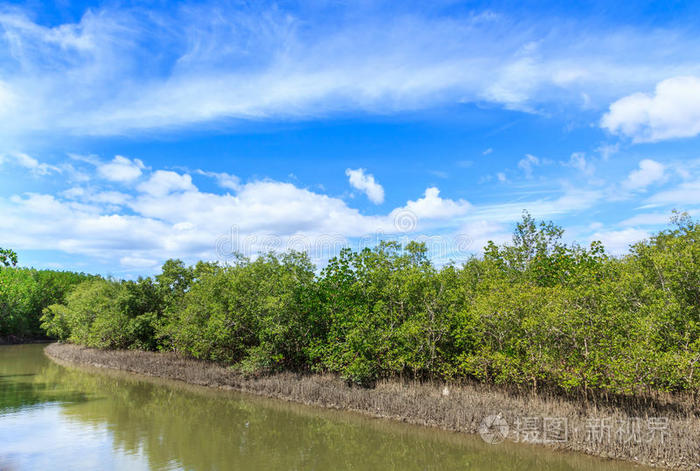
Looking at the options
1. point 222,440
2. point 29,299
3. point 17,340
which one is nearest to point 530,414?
point 222,440

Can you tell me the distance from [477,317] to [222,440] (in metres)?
11.9

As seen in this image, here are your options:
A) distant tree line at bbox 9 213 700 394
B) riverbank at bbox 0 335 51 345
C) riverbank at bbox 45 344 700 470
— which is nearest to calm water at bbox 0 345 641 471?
riverbank at bbox 45 344 700 470

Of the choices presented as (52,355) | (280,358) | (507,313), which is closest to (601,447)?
(507,313)

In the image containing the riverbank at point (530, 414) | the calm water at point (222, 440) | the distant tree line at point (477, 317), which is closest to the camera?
the riverbank at point (530, 414)

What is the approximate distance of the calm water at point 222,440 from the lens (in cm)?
1412

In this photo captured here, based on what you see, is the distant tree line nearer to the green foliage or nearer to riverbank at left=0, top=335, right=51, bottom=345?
the green foliage

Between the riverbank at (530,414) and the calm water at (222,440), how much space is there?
57cm

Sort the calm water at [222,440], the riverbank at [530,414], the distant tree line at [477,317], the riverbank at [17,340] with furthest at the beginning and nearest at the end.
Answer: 1. the riverbank at [17,340]
2. the distant tree line at [477,317]
3. the calm water at [222,440]
4. the riverbank at [530,414]

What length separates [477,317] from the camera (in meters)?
19.7

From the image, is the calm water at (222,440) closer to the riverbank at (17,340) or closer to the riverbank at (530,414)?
the riverbank at (530,414)

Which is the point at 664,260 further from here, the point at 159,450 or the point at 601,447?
the point at 159,450

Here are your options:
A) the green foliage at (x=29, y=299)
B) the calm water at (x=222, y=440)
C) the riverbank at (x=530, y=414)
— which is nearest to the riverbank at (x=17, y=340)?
the green foliage at (x=29, y=299)

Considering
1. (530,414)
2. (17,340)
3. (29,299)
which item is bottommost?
(17,340)

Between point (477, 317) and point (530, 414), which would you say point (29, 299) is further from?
point (530, 414)
